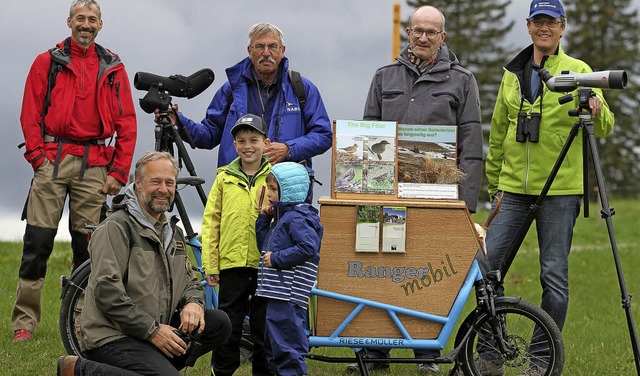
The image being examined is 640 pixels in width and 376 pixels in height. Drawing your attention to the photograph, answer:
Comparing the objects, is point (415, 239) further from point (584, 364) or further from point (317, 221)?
point (584, 364)

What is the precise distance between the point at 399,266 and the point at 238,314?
103cm

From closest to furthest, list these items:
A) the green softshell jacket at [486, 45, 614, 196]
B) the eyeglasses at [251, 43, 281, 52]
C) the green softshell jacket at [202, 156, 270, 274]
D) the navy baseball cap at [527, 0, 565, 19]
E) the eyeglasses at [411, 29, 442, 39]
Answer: the green softshell jacket at [202, 156, 270, 274] → the navy baseball cap at [527, 0, 565, 19] → the green softshell jacket at [486, 45, 614, 196] → the eyeglasses at [251, 43, 281, 52] → the eyeglasses at [411, 29, 442, 39]

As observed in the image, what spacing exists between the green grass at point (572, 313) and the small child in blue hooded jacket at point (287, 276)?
3.98 ft

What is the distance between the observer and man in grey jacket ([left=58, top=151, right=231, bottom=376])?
5.35 meters

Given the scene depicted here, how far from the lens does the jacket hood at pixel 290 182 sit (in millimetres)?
6043

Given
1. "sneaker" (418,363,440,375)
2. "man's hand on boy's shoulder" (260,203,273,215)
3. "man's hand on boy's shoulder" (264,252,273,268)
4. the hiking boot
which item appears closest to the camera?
the hiking boot

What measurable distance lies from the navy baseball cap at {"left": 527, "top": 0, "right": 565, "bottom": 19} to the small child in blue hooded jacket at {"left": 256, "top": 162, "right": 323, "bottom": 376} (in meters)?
1.94

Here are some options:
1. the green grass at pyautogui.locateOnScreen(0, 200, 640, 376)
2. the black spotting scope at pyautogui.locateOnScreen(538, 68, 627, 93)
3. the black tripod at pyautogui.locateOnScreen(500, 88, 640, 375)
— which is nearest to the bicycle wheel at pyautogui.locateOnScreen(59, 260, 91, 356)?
the green grass at pyautogui.locateOnScreen(0, 200, 640, 376)

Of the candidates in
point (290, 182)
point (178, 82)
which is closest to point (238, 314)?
point (290, 182)

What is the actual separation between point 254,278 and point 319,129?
121 cm

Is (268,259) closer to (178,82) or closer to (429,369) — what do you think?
(178,82)

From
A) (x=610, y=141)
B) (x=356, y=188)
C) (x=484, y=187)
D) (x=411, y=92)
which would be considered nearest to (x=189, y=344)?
(x=356, y=188)

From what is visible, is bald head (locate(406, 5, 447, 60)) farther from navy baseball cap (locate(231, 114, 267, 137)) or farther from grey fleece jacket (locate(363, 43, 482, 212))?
navy baseball cap (locate(231, 114, 267, 137))

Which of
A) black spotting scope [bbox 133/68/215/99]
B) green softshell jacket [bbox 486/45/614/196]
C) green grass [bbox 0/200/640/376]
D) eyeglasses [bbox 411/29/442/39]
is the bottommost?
green grass [bbox 0/200/640/376]
